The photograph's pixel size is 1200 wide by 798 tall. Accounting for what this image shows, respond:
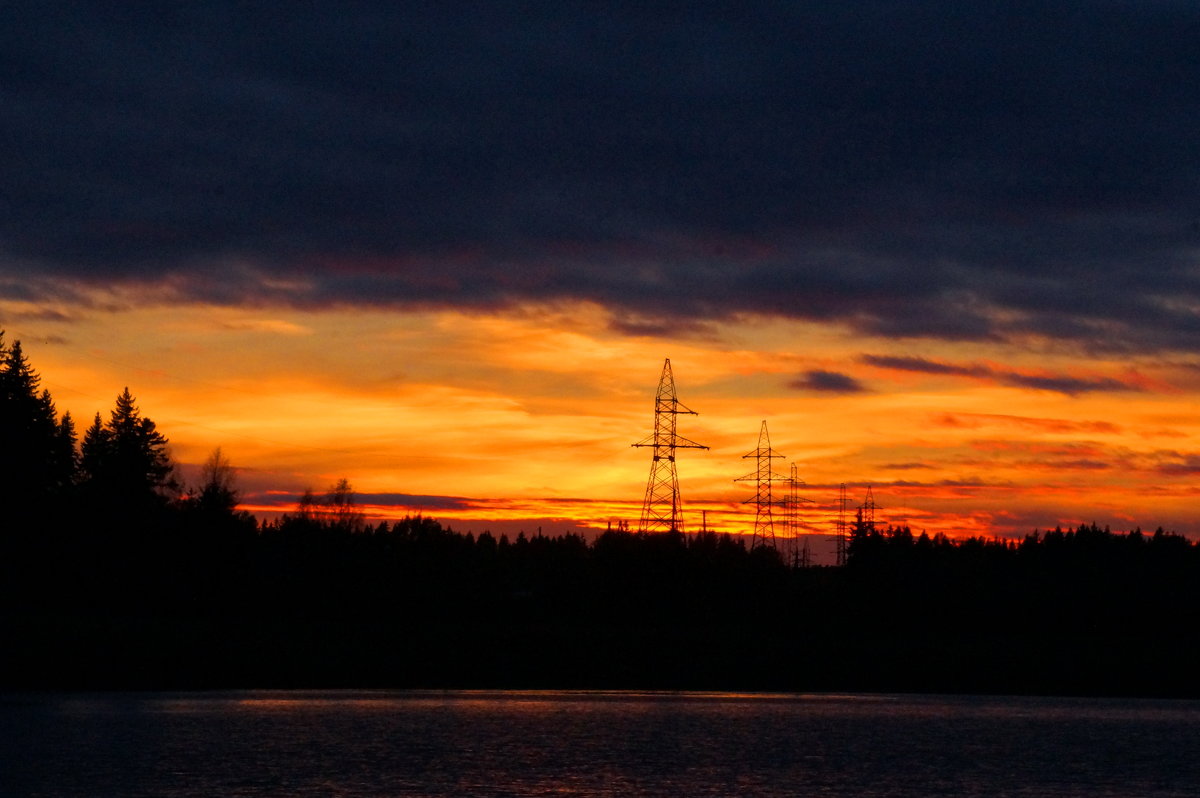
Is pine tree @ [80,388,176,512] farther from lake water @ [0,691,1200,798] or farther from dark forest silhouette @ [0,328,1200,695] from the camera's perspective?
lake water @ [0,691,1200,798]

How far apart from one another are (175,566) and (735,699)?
6188cm

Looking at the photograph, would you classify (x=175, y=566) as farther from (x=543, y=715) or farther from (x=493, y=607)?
(x=543, y=715)

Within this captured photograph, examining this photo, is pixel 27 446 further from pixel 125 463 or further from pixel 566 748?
pixel 566 748

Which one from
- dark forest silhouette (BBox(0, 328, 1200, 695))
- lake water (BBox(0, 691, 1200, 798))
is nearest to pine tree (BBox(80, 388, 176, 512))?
dark forest silhouette (BBox(0, 328, 1200, 695))

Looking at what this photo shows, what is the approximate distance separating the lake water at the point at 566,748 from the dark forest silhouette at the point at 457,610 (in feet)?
36.8

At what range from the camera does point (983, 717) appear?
9331 cm

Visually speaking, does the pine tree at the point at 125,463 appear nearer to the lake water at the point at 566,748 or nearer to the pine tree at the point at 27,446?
the pine tree at the point at 27,446

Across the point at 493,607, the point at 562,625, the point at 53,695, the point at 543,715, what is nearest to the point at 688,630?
the point at 562,625

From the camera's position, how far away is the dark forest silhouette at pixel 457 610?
4358 inches

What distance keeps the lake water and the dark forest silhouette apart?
11.2 metres

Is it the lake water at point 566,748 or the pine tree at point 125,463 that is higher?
the pine tree at point 125,463

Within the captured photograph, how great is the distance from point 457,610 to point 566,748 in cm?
7361

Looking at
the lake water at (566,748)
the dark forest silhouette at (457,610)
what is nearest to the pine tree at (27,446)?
the dark forest silhouette at (457,610)

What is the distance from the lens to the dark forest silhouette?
11069 centimetres
